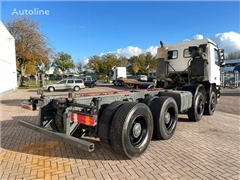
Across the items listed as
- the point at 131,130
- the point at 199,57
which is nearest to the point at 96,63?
the point at 199,57

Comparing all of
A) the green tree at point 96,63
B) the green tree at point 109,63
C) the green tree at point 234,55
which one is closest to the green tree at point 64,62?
the green tree at point 96,63

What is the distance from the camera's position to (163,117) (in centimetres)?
473

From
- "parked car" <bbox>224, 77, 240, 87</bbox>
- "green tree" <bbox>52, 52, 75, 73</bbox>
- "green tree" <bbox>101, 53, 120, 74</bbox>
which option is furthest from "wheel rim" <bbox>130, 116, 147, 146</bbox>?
"green tree" <bbox>52, 52, 75, 73</bbox>

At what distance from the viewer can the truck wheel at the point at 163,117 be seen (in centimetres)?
466

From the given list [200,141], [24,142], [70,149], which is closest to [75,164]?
[70,149]

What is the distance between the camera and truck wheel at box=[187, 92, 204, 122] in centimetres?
675

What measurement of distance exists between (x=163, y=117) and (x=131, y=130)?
1.15m

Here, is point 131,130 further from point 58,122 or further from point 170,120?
point 170,120

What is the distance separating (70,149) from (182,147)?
264 cm

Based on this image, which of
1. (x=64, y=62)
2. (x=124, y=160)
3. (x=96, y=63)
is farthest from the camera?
(x=64, y=62)

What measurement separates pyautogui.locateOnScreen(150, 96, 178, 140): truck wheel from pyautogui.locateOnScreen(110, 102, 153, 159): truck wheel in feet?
1.39

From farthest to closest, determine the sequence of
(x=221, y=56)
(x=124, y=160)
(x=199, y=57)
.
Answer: (x=221, y=56), (x=199, y=57), (x=124, y=160)

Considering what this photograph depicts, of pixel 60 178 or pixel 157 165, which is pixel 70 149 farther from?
pixel 157 165

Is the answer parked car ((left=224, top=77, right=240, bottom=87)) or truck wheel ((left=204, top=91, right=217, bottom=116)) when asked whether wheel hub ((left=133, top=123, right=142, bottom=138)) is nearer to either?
truck wheel ((left=204, top=91, right=217, bottom=116))
